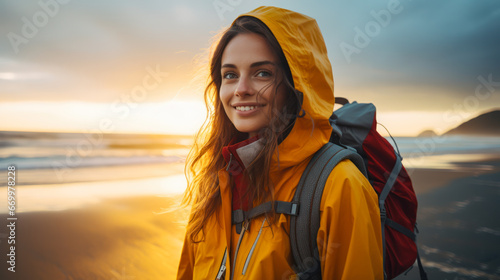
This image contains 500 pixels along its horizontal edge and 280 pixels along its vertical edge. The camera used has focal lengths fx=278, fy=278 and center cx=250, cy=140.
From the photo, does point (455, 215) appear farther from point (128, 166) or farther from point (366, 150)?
point (128, 166)

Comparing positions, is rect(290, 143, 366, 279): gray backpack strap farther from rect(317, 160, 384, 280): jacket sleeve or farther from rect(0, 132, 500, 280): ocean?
rect(0, 132, 500, 280): ocean

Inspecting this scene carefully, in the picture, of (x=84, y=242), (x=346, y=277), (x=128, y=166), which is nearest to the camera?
(x=346, y=277)

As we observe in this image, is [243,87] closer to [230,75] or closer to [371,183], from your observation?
[230,75]

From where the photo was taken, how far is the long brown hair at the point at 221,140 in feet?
5.63

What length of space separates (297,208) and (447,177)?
11325 mm

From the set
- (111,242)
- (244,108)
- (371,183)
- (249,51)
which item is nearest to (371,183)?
(371,183)

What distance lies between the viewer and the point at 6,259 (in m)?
4.29

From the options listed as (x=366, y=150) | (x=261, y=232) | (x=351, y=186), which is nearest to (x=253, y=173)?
(x=261, y=232)

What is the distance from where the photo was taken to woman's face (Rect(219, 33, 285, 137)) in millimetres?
1719

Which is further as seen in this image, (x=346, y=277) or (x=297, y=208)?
(x=297, y=208)

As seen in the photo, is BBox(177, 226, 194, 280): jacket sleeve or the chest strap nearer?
the chest strap

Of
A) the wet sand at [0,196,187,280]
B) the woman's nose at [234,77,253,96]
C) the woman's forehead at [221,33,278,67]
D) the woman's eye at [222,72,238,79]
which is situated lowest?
the wet sand at [0,196,187,280]

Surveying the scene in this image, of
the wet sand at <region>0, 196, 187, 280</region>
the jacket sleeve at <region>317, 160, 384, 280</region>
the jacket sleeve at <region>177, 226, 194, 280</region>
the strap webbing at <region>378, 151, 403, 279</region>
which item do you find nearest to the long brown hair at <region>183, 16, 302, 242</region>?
the jacket sleeve at <region>177, 226, 194, 280</region>

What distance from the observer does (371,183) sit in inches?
68.8
